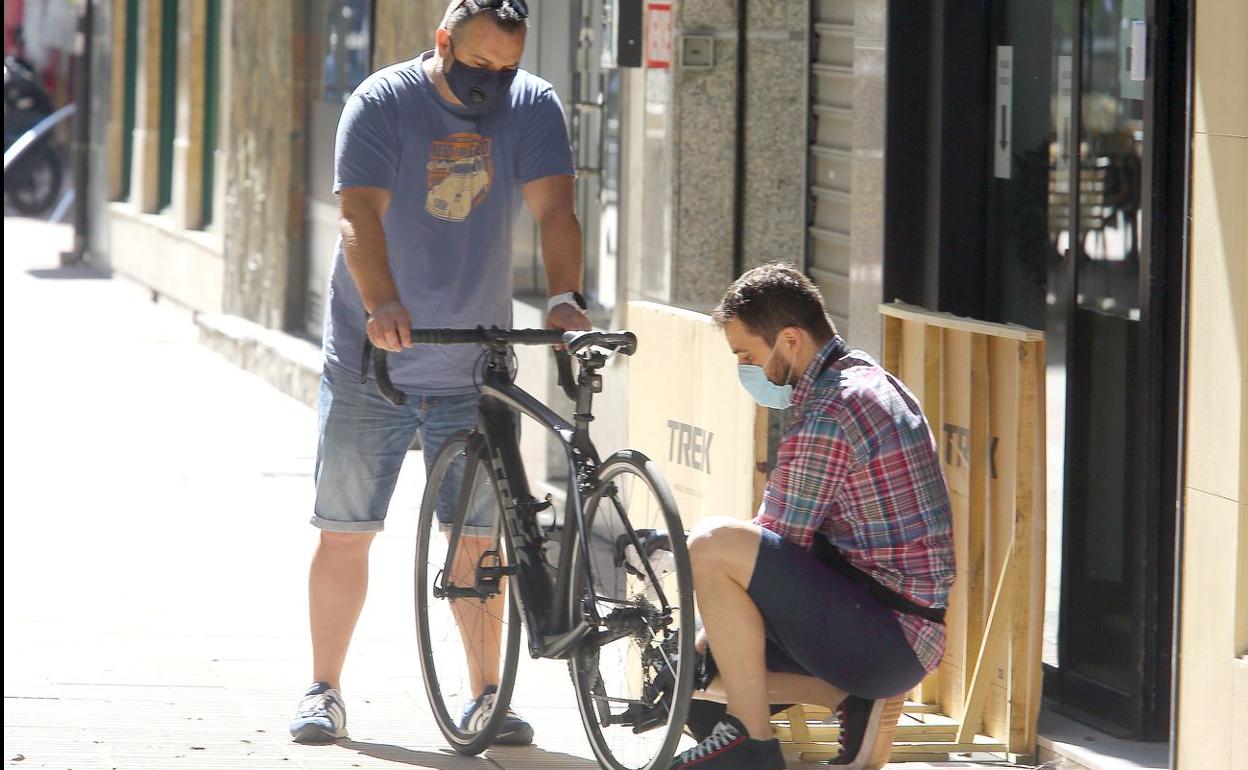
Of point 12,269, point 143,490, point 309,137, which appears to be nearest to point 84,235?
point 12,269

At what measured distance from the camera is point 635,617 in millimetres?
4414

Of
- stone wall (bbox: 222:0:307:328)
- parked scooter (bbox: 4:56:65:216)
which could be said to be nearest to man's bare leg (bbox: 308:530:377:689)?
stone wall (bbox: 222:0:307:328)

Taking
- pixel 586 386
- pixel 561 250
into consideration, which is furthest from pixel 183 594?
pixel 586 386

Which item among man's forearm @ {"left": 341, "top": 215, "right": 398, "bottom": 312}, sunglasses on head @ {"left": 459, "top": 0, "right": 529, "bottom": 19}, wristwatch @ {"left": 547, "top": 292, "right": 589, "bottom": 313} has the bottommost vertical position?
wristwatch @ {"left": 547, "top": 292, "right": 589, "bottom": 313}

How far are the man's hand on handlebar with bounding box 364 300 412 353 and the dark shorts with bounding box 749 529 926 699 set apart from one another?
958 millimetres

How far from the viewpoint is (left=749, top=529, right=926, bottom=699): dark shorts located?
14.3 feet

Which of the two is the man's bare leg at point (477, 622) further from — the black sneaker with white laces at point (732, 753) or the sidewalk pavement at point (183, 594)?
the black sneaker with white laces at point (732, 753)

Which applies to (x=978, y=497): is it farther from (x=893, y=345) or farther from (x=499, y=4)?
(x=499, y=4)

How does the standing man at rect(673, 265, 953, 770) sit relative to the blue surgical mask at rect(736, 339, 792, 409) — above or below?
below

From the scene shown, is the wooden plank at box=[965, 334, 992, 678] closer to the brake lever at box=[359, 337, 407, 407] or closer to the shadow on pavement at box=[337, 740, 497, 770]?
the shadow on pavement at box=[337, 740, 497, 770]

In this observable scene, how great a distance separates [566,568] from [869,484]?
2.31ft

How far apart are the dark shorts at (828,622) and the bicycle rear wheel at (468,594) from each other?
2.59 feet

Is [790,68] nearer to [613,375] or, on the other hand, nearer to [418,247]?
[613,375]

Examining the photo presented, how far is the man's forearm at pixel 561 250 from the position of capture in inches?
205
